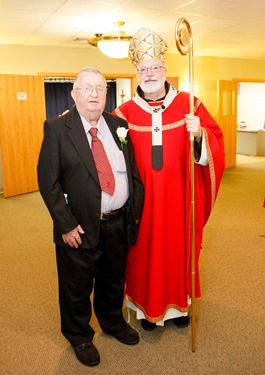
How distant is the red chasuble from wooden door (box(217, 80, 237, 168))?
20.2 feet

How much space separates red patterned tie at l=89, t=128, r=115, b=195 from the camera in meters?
1.86

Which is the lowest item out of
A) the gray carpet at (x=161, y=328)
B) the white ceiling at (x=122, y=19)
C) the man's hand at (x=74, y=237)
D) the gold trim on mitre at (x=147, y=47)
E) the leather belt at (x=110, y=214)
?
the gray carpet at (x=161, y=328)

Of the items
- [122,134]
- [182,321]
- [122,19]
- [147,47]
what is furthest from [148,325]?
[122,19]

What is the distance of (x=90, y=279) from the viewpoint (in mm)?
2020

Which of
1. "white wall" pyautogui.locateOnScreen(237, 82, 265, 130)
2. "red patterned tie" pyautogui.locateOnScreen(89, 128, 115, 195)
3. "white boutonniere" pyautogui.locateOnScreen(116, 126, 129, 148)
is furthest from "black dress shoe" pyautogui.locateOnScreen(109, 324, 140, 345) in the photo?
"white wall" pyautogui.locateOnScreen(237, 82, 265, 130)

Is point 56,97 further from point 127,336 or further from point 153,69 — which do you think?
point 127,336

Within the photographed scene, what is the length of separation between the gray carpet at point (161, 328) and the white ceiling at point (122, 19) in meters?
2.48

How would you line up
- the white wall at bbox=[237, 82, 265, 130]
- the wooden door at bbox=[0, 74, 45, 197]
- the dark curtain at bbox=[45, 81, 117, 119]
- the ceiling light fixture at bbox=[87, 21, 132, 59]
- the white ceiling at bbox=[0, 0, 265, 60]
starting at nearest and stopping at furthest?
the white ceiling at bbox=[0, 0, 265, 60] → the ceiling light fixture at bbox=[87, 21, 132, 59] → the wooden door at bbox=[0, 74, 45, 197] → the dark curtain at bbox=[45, 81, 117, 119] → the white wall at bbox=[237, 82, 265, 130]

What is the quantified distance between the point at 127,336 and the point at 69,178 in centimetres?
106

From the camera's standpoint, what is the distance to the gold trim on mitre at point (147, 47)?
6.55 feet

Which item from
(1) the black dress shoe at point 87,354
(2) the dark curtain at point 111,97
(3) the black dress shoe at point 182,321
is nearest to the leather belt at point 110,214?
(1) the black dress shoe at point 87,354

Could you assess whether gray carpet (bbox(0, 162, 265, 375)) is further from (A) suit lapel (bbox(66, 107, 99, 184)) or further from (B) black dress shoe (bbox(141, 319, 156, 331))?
(A) suit lapel (bbox(66, 107, 99, 184))

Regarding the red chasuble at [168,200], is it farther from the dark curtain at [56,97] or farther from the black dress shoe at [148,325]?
the dark curtain at [56,97]

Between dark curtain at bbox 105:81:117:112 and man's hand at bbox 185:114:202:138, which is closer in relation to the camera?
man's hand at bbox 185:114:202:138
